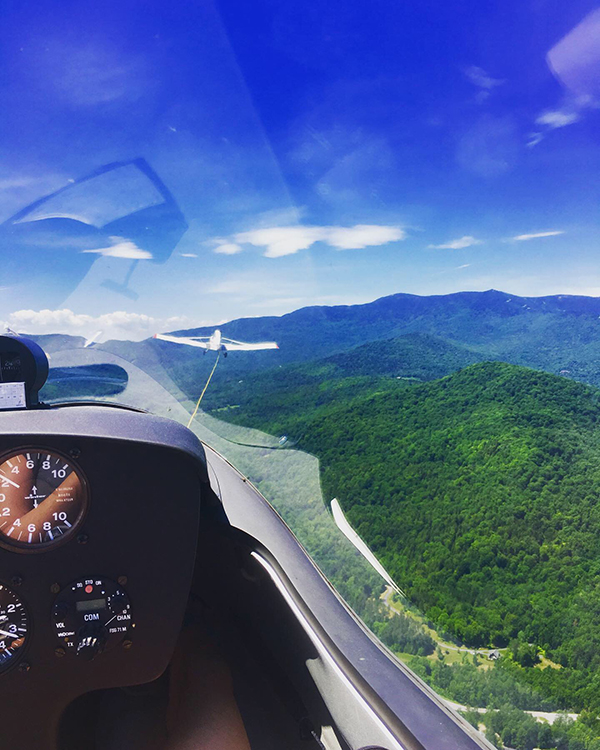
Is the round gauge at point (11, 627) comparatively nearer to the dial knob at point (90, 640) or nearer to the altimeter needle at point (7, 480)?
the dial knob at point (90, 640)

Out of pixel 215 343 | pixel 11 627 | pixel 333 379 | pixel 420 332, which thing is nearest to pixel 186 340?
pixel 215 343

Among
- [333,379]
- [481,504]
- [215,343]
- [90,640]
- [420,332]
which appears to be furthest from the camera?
[420,332]

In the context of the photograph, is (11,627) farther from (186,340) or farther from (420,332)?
(420,332)

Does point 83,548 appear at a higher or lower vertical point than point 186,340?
lower

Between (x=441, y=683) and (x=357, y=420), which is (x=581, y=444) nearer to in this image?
(x=357, y=420)

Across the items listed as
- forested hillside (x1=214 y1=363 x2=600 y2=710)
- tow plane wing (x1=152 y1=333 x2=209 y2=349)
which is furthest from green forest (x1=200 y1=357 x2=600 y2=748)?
tow plane wing (x1=152 y1=333 x2=209 y2=349)

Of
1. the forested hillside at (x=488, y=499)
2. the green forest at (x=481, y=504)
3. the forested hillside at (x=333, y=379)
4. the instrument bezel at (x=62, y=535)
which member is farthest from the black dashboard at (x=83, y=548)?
the forested hillside at (x=333, y=379)

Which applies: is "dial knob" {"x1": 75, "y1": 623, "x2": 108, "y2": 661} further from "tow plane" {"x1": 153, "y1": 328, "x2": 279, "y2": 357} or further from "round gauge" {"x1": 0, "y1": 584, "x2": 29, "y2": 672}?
"tow plane" {"x1": 153, "y1": 328, "x2": 279, "y2": 357}

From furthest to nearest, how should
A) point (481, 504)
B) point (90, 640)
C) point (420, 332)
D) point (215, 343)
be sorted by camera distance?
1. point (420, 332)
2. point (215, 343)
3. point (481, 504)
4. point (90, 640)
